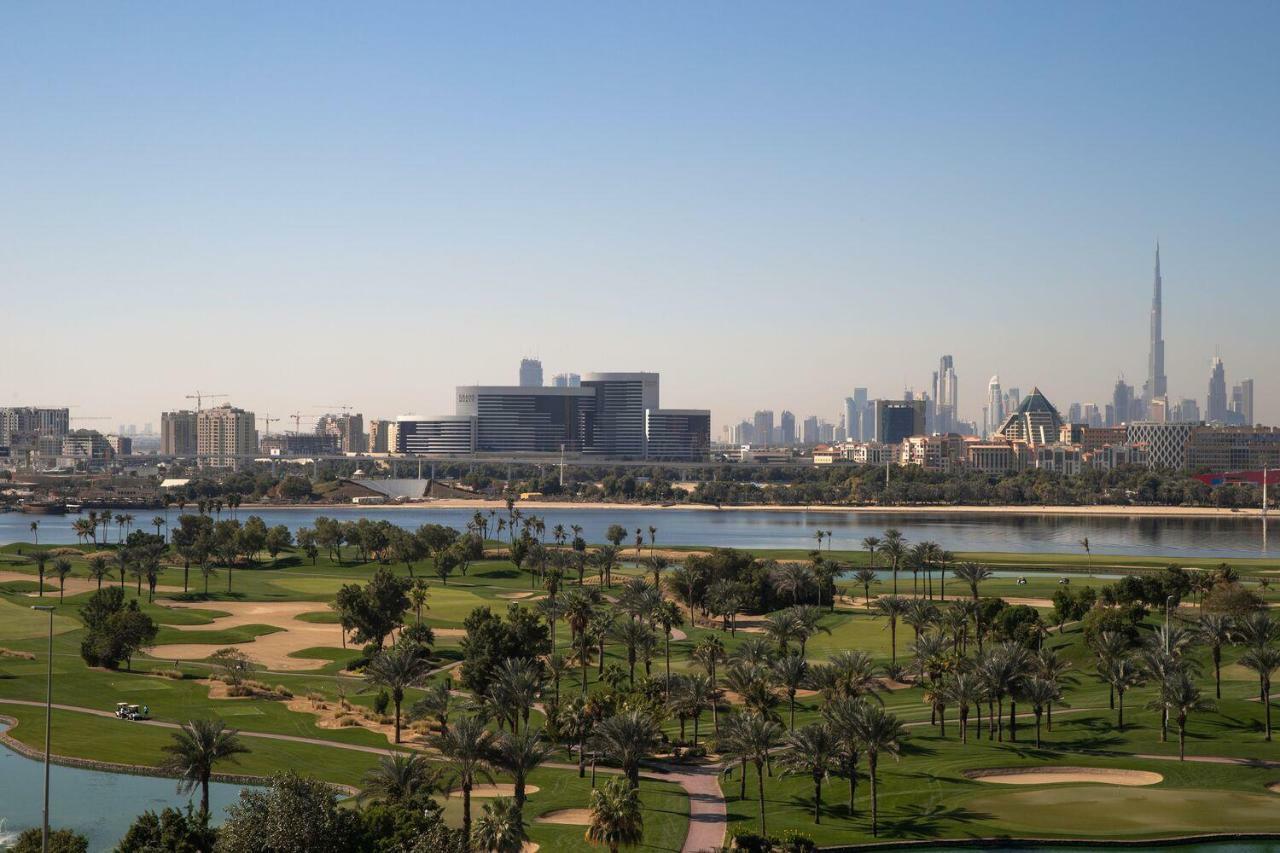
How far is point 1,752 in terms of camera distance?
5809 cm

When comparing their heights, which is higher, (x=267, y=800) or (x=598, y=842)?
(x=267, y=800)

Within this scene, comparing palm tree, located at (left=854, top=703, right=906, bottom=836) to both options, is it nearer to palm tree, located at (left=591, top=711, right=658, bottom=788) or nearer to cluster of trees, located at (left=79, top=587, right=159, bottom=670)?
palm tree, located at (left=591, top=711, right=658, bottom=788)

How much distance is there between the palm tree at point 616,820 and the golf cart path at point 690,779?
11.7 ft

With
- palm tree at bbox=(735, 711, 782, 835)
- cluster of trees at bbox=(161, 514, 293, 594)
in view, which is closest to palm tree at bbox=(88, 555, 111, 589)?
cluster of trees at bbox=(161, 514, 293, 594)

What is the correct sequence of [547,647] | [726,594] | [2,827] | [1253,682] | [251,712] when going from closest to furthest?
[2,827]
[251,712]
[1253,682]
[547,647]
[726,594]

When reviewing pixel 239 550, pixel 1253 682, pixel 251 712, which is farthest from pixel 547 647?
pixel 239 550

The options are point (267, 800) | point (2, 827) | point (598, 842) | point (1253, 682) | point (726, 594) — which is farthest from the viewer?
point (726, 594)

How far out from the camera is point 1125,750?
5750 cm

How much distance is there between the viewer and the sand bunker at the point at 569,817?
160ft

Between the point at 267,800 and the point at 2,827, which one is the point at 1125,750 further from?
the point at 2,827

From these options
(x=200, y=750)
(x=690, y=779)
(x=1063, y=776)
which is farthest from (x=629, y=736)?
(x=1063, y=776)

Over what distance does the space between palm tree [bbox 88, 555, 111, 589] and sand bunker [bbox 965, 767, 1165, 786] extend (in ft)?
261

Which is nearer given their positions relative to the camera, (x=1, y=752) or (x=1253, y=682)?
(x=1, y=752)

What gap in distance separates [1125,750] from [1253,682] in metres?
16.3
